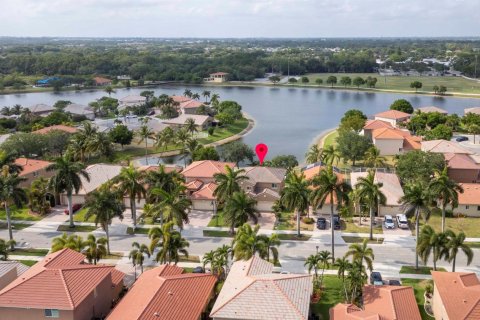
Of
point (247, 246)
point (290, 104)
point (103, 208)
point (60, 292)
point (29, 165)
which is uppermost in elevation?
point (290, 104)

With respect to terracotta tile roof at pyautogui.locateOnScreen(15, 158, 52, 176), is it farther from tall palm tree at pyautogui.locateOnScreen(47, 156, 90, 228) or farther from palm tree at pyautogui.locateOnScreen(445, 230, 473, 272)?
palm tree at pyautogui.locateOnScreen(445, 230, 473, 272)

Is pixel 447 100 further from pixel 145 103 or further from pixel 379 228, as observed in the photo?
pixel 379 228

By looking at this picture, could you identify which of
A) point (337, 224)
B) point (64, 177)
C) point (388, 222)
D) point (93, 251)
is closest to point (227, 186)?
point (337, 224)

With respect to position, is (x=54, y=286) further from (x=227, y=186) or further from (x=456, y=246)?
(x=456, y=246)

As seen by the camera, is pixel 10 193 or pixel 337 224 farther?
pixel 337 224

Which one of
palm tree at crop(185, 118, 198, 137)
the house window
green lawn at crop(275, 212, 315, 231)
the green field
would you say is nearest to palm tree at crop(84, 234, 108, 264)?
the house window

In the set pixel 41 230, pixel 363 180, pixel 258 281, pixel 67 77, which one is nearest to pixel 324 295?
pixel 258 281
